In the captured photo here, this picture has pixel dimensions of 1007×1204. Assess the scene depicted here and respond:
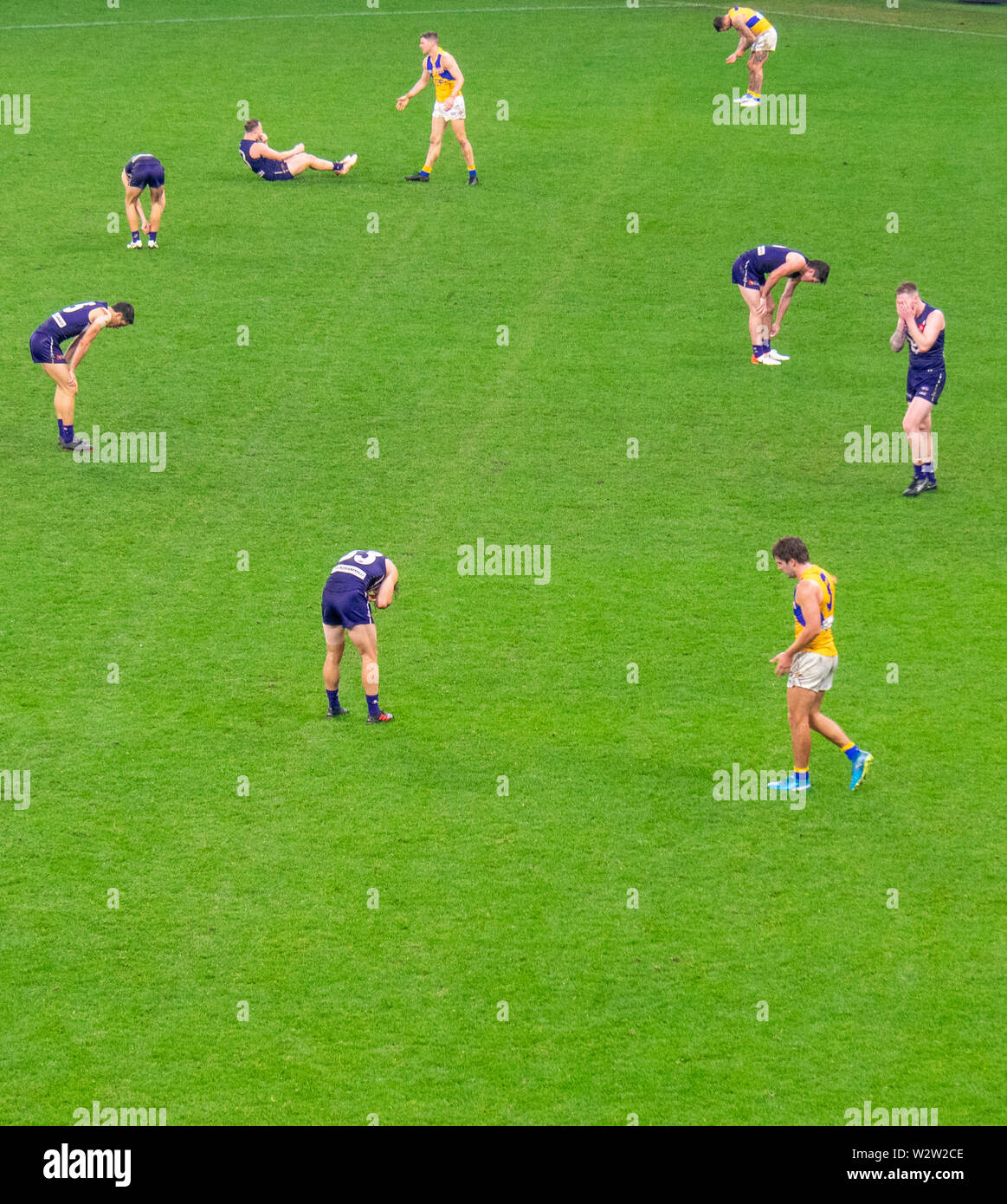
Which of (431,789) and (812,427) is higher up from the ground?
(812,427)

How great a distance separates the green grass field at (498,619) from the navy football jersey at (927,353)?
193cm

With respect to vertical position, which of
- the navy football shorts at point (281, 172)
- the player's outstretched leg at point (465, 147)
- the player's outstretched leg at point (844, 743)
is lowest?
the player's outstretched leg at point (844, 743)

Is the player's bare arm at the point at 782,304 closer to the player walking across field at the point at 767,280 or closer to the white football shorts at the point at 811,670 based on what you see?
the player walking across field at the point at 767,280

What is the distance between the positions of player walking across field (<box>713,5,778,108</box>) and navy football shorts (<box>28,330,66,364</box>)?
19.1 m

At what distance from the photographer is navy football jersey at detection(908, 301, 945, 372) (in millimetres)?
21188

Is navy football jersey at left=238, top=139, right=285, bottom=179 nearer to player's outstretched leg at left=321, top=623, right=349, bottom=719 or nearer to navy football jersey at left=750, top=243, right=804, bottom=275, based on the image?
navy football jersey at left=750, top=243, right=804, bottom=275

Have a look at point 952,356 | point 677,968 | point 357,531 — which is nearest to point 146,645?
point 357,531

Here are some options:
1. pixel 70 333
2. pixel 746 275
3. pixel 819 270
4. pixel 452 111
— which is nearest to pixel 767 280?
pixel 746 275

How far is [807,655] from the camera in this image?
581 inches

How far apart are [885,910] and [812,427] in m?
11.7

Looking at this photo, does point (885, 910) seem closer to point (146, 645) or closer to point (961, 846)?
point (961, 846)

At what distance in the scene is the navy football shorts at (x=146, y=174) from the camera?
27.7 meters

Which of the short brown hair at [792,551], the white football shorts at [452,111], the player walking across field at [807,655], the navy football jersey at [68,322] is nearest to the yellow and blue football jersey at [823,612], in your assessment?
the player walking across field at [807,655]

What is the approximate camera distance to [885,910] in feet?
45.6
